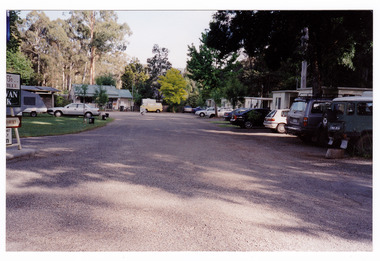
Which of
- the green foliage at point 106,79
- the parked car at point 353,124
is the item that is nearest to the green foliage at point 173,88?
the green foliage at point 106,79

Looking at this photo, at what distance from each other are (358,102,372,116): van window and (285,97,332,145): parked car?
7.15 feet

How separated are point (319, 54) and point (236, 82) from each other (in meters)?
17.4

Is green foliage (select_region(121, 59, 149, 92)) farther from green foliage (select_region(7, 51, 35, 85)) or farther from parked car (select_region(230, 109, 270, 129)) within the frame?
parked car (select_region(230, 109, 270, 129))

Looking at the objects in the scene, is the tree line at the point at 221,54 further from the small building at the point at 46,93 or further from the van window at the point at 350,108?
the small building at the point at 46,93

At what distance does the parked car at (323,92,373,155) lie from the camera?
34.6ft

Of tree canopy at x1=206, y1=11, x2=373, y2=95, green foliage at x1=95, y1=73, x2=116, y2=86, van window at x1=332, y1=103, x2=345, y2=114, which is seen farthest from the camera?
green foliage at x1=95, y1=73, x2=116, y2=86

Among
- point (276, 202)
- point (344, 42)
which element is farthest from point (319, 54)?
point (276, 202)

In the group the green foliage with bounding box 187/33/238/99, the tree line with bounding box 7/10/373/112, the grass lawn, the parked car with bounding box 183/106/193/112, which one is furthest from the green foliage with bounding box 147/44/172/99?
the grass lawn

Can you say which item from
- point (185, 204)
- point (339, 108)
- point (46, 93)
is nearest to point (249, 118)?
point (339, 108)

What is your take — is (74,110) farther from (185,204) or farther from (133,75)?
(133,75)

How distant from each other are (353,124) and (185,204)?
832 cm

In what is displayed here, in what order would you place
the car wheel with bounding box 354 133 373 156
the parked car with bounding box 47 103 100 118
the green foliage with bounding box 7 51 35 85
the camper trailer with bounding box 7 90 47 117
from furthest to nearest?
1. the green foliage with bounding box 7 51 35 85
2. the parked car with bounding box 47 103 100 118
3. the camper trailer with bounding box 7 90 47 117
4. the car wheel with bounding box 354 133 373 156

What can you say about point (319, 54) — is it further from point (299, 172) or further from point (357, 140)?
point (299, 172)

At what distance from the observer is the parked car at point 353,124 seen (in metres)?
10.5
